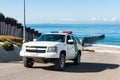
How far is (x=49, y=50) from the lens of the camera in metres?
19.6

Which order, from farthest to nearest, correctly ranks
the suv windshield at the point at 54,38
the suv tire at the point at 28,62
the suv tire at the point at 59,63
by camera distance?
1. the suv windshield at the point at 54,38
2. the suv tire at the point at 28,62
3. the suv tire at the point at 59,63

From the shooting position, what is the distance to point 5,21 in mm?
49875

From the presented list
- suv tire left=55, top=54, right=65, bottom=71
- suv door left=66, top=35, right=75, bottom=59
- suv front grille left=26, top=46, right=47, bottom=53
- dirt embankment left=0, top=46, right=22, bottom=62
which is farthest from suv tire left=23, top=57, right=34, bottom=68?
dirt embankment left=0, top=46, right=22, bottom=62

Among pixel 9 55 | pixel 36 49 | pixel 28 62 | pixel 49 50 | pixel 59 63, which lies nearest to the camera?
pixel 49 50

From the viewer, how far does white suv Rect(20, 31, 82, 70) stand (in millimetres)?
19562

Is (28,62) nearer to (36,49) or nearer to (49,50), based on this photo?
(36,49)

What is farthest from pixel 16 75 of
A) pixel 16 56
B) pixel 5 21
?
pixel 5 21

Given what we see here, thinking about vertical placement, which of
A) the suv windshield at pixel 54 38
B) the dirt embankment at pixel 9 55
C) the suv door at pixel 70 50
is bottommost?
the dirt embankment at pixel 9 55

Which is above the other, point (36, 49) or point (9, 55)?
point (36, 49)

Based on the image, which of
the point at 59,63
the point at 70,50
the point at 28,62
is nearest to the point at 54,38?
the point at 70,50

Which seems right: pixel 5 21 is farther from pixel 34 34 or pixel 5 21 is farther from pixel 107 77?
pixel 107 77

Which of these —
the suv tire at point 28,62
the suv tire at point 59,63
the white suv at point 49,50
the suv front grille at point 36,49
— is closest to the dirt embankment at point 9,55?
the suv tire at point 28,62

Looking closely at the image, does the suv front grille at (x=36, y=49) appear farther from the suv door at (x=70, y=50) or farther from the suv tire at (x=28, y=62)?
the suv door at (x=70, y=50)

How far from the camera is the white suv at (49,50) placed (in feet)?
64.2
